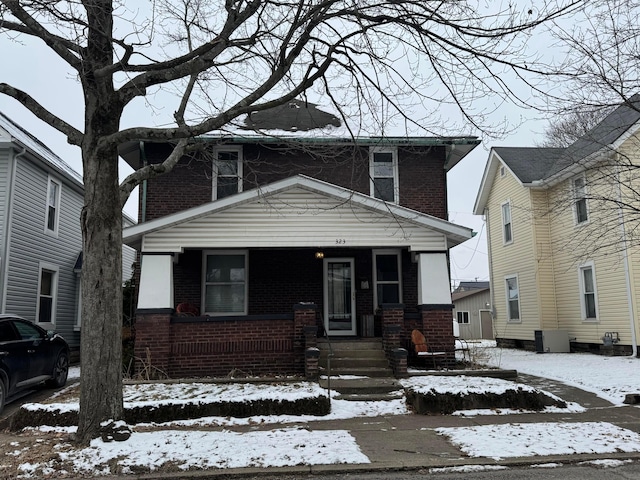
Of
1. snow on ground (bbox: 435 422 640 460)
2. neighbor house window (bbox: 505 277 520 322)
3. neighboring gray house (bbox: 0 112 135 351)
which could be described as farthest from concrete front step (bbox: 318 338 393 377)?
neighbor house window (bbox: 505 277 520 322)

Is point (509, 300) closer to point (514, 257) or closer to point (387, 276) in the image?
point (514, 257)

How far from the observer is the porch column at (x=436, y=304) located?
38.6 ft

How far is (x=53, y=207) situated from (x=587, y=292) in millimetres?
17192

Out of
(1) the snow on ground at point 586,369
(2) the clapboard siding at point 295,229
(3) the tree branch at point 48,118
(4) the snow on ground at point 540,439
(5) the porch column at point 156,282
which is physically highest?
(3) the tree branch at point 48,118

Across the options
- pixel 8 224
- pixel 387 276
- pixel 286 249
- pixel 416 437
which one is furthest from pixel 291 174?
pixel 416 437

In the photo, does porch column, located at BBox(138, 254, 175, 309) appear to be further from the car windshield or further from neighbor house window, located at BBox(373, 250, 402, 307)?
neighbor house window, located at BBox(373, 250, 402, 307)

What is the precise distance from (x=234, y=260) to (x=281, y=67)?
698 cm

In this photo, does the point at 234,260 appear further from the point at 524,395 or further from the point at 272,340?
the point at 524,395

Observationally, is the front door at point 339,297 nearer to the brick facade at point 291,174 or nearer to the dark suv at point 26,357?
the brick facade at point 291,174

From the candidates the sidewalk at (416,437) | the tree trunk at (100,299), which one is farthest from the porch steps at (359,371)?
the tree trunk at (100,299)

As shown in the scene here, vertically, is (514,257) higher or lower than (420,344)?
higher

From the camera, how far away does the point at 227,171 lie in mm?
14312

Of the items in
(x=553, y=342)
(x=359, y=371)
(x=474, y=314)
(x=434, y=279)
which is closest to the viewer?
(x=359, y=371)

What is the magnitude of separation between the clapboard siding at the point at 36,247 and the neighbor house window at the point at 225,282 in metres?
5.60
